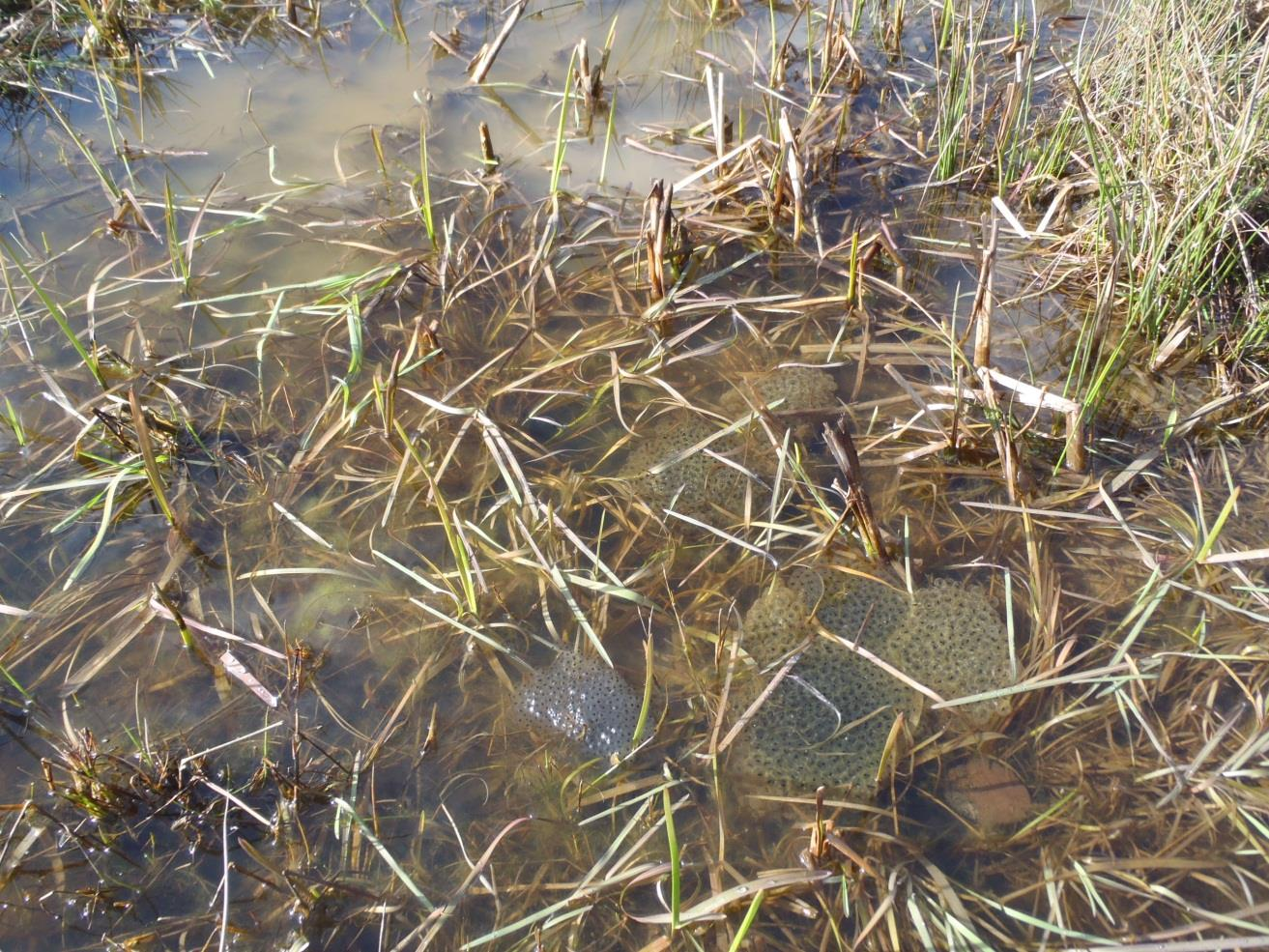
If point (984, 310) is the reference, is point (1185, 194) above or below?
above

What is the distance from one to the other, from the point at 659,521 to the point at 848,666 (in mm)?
519

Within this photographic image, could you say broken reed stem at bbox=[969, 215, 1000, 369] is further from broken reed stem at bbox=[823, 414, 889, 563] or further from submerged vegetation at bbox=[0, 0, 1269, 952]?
broken reed stem at bbox=[823, 414, 889, 563]

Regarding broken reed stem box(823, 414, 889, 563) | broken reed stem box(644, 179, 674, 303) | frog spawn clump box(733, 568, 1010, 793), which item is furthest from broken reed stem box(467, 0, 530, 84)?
frog spawn clump box(733, 568, 1010, 793)

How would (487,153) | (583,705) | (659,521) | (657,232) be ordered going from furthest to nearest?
(487,153) → (657,232) → (659,521) → (583,705)

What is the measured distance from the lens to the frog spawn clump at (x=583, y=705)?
1.73 m

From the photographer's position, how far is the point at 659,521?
2023mm

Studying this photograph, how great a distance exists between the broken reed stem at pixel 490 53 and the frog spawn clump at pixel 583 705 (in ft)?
7.15

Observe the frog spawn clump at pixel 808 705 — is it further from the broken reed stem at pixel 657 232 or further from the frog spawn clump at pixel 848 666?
the broken reed stem at pixel 657 232

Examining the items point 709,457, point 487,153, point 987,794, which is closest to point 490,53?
point 487,153

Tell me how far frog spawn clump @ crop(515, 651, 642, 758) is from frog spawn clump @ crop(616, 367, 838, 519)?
43 cm

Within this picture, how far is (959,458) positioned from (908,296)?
54 centimetres

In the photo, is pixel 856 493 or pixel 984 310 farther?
pixel 984 310

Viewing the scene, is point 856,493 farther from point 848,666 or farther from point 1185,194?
point 1185,194

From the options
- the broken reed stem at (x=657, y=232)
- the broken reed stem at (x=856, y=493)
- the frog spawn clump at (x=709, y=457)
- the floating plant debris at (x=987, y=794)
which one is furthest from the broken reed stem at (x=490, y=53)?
the floating plant debris at (x=987, y=794)
